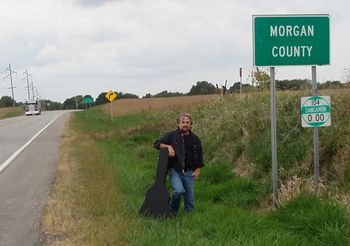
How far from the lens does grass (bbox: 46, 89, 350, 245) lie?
227 inches

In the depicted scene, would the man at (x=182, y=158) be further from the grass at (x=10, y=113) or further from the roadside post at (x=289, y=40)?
the grass at (x=10, y=113)

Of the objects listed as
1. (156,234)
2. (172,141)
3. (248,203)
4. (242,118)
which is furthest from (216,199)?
(242,118)

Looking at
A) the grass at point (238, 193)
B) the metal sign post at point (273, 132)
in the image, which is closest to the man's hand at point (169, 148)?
the grass at point (238, 193)

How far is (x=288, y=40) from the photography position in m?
7.05

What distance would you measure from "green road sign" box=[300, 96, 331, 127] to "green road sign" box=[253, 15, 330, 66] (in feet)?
1.74

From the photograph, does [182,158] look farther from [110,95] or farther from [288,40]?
[110,95]

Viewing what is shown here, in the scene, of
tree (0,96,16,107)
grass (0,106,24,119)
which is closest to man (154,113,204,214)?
grass (0,106,24,119)

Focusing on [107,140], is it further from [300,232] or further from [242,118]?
[300,232]

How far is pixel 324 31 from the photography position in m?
7.06

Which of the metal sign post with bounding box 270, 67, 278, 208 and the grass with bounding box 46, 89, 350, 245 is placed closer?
the grass with bounding box 46, 89, 350, 245

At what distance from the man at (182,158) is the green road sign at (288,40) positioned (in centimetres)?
136

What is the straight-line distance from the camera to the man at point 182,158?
22.5 ft

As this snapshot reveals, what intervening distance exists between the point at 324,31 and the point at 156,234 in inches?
144

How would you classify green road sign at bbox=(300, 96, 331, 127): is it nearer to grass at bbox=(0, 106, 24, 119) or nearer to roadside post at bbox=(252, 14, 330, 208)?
roadside post at bbox=(252, 14, 330, 208)
